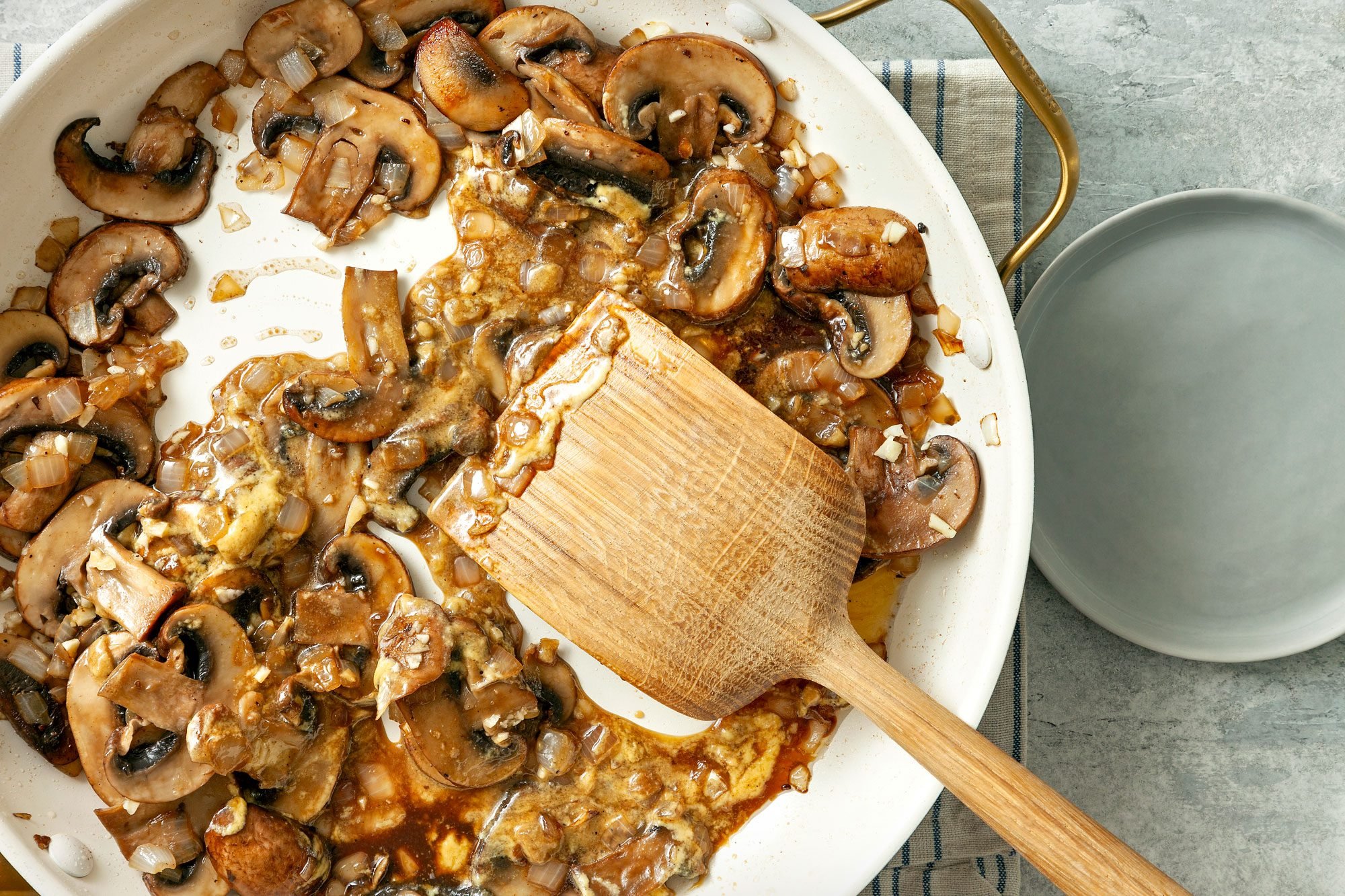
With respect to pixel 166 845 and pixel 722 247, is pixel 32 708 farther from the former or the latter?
pixel 722 247

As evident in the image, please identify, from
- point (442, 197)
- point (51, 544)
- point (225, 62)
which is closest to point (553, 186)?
point (442, 197)

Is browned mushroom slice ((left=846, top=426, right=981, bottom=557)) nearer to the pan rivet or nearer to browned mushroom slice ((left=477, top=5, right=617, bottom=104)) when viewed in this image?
the pan rivet

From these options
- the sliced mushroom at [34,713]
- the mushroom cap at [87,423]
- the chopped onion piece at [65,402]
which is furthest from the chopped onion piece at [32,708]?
the chopped onion piece at [65,402]

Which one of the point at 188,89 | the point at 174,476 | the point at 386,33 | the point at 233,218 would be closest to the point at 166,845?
the point at 174,476

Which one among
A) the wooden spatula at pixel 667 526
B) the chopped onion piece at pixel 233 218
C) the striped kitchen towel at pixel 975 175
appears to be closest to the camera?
the wooden spatula at pixel 667 526

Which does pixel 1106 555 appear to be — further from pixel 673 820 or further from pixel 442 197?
pixel 442 197

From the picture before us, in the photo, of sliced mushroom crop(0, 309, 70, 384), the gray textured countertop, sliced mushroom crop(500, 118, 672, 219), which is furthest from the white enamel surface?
the gray textured countertop

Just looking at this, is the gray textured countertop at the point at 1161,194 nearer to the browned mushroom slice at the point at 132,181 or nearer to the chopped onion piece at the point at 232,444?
the browned mushroom slice at the point at 132,181
